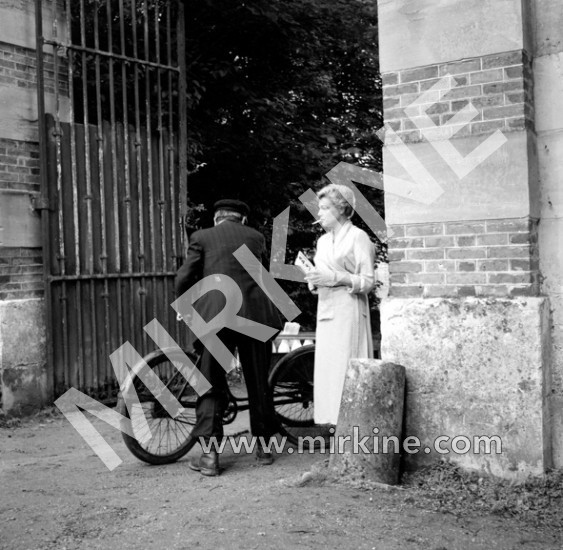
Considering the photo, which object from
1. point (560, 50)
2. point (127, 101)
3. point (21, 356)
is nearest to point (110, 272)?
point (21, 356)

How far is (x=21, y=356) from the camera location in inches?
276

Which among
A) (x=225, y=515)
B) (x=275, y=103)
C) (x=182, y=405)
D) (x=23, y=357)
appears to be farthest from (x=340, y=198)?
(x=275, y=103)

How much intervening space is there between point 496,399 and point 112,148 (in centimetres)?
498

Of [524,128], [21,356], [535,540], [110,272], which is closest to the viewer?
[535,540]

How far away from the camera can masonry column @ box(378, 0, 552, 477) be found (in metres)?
4.43

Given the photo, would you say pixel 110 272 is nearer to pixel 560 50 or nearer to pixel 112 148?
pixel 112 148

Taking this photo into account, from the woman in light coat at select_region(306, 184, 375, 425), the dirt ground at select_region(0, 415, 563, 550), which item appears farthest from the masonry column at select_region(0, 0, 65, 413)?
the woman in light coat at select_region(306, 184, 375, 425)

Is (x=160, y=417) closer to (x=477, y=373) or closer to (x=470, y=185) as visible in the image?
(x=477, y=373)

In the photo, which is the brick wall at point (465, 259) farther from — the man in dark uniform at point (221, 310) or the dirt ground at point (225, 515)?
the dirt ground at point (225, 515)

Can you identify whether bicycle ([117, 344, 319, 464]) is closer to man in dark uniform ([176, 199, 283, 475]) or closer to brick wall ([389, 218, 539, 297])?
man in dark uniform ([176, 199, 283, 475])

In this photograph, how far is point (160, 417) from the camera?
17.3ft

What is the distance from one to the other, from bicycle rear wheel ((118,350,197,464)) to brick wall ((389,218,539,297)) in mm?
1650

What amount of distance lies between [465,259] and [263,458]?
2.03 meters

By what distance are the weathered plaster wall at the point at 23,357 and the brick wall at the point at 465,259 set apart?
3836 mm
